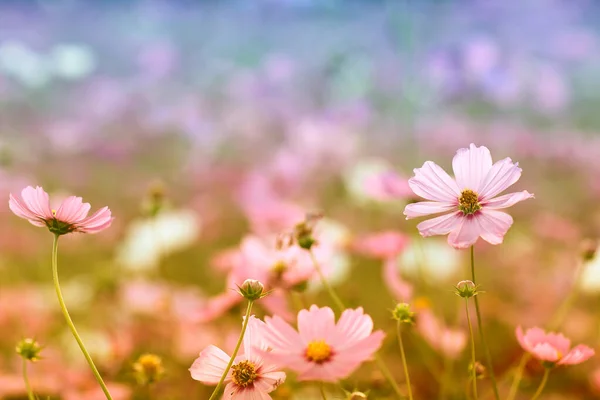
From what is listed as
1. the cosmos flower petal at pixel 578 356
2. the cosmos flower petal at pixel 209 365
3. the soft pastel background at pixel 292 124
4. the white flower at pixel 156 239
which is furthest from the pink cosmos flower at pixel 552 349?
the white flower at pixel 156 239

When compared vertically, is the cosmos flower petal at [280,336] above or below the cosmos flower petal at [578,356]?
below

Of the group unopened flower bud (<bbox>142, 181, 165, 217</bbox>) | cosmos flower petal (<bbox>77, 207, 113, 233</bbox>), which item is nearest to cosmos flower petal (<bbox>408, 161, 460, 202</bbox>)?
cosmos flower petal (<bbox>77, 207, 113, 233</bbox>)

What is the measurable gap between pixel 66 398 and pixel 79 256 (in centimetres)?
75

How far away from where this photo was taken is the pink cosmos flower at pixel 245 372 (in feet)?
0.81

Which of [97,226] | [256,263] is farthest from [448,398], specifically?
[97,226]

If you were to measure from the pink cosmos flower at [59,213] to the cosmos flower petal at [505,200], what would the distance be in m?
0.13

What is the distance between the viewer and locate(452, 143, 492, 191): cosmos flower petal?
25cm

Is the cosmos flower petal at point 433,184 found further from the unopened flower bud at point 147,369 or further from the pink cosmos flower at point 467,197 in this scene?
the unopened flower bud at point 147,369

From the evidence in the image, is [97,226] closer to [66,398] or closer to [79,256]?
[66,398]

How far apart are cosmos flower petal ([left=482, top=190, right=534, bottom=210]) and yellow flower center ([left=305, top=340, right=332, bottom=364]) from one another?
7cm

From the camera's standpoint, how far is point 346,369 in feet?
0.73

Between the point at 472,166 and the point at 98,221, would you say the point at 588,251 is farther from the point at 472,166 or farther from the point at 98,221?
the point at 98,221

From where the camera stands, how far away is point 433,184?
0.83ft

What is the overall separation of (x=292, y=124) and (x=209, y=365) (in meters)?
1.15
